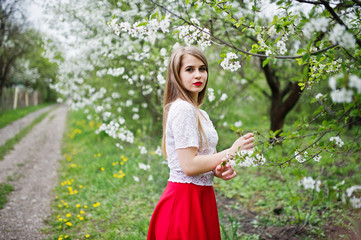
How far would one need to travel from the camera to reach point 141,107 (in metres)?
6.62

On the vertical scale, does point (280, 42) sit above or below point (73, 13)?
below

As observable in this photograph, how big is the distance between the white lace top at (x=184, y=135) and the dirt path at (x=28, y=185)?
7.79 ft

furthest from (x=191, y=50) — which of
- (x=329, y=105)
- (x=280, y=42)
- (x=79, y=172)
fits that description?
(x=79, y=172)

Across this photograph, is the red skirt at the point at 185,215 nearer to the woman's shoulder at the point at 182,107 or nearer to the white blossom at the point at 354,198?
the woman's shoulder at the point at 182,107

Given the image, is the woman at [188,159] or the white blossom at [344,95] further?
the woman at [188,159]

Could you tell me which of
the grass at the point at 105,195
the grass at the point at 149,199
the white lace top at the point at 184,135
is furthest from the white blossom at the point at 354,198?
the grass at the point at 105,195

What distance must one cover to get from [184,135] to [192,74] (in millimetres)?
457

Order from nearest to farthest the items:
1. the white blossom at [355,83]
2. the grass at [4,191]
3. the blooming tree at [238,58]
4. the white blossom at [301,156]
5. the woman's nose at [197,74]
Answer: the white blossom at [355,83] < the blooming tree at [238,58] < the white blossom at [301,156] < the woman's nose at [197,74] < the grass at [4,191]

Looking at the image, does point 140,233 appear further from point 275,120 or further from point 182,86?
point 275,120

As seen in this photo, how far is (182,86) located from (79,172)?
4.08 metres

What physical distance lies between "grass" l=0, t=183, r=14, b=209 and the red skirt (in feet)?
10.2

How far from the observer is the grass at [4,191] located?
148 inches

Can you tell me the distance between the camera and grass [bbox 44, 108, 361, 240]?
2998 mm

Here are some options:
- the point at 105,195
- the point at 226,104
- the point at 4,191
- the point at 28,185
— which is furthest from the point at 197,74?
the point at 28,185
